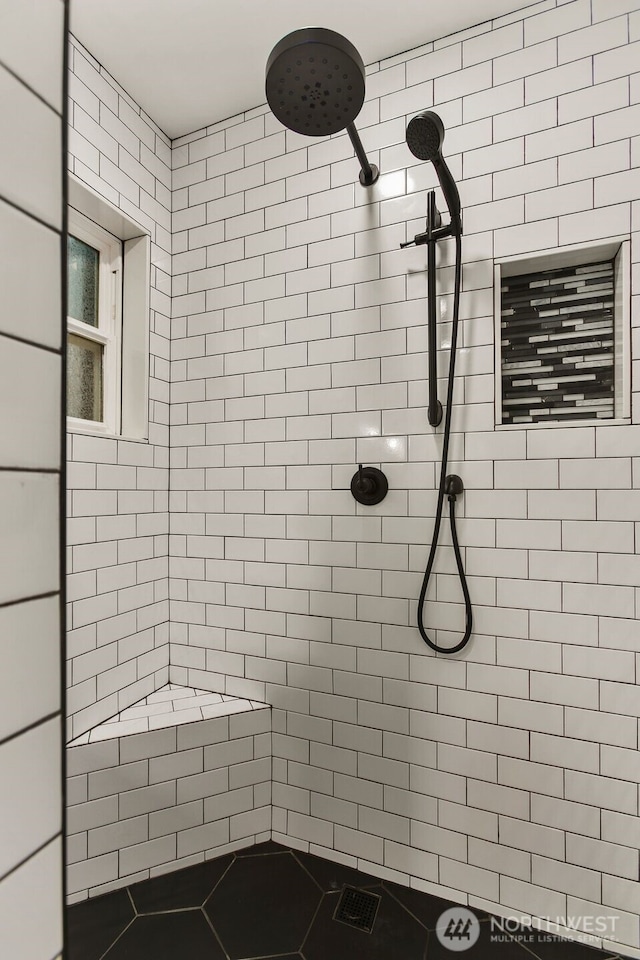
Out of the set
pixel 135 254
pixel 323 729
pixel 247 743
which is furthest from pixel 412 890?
pixel 135 254

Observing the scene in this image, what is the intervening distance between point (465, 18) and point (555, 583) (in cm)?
175

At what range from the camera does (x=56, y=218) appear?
1.12 ft

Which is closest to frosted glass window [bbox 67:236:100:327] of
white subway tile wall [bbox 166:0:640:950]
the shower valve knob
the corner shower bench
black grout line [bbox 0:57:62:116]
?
white subway tile wall [bbox 166:0:640:950]

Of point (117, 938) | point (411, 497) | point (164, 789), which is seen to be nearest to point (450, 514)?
point (411, 497)

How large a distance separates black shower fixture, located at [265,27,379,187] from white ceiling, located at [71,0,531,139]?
0.49 m

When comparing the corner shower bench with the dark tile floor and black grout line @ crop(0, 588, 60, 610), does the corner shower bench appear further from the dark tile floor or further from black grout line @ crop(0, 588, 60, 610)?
black grout line @ crop(0, 588, 60, 610)

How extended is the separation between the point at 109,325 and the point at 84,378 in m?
0.25

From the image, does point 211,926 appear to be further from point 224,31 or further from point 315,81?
point 224,31

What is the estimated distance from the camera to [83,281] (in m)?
1.91

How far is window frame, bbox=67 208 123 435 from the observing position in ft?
6.35

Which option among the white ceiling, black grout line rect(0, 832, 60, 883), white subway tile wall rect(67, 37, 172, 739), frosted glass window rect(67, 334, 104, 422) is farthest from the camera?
frosted glass window rect(67, 334, 104, 422)

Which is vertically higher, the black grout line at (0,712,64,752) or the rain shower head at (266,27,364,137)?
the rain shower head at (266,27,364,137)

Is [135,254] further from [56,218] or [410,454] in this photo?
[56,218]

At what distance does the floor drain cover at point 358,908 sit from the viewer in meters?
1.47
